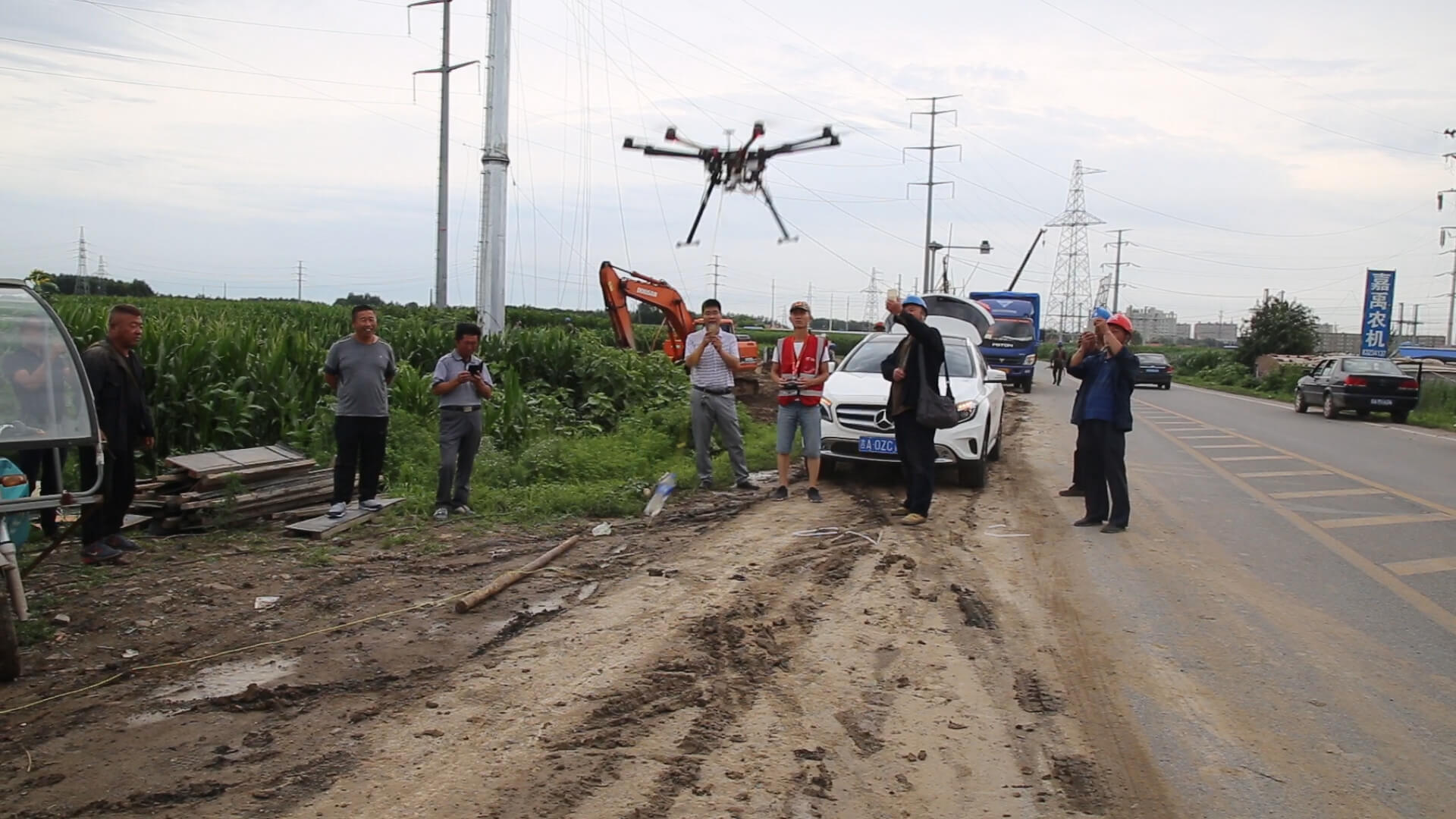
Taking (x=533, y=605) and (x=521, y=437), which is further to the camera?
(x=521, y=437)

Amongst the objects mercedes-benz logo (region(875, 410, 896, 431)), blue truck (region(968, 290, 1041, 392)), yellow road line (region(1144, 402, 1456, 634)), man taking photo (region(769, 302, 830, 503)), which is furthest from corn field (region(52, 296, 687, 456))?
blue truck (region(968, 290, 1041, 392))

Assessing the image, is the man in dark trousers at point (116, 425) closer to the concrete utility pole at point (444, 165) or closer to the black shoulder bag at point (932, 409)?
the black shoulder bag at point (932, 409)

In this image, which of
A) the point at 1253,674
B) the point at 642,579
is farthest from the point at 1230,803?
the point at 642,579

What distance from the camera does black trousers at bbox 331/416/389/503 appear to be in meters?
8.50

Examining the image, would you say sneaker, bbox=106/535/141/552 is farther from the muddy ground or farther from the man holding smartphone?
the man holding smartphone

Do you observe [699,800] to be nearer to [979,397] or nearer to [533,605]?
[533,605]

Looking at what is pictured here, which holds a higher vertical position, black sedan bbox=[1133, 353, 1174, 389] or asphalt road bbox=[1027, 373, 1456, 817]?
black sedan bbox=[1133, 353, 1174, 389]

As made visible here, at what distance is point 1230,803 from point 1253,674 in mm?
1652

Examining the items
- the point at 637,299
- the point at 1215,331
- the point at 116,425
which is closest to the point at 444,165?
the point at 637,299

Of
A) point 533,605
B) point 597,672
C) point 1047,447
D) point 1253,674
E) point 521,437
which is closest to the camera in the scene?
point 597,672

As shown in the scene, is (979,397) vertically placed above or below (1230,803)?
above

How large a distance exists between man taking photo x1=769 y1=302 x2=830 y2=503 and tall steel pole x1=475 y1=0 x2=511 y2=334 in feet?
27.1

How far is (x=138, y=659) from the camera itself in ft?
16.9

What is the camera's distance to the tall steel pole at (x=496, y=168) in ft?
54.9
